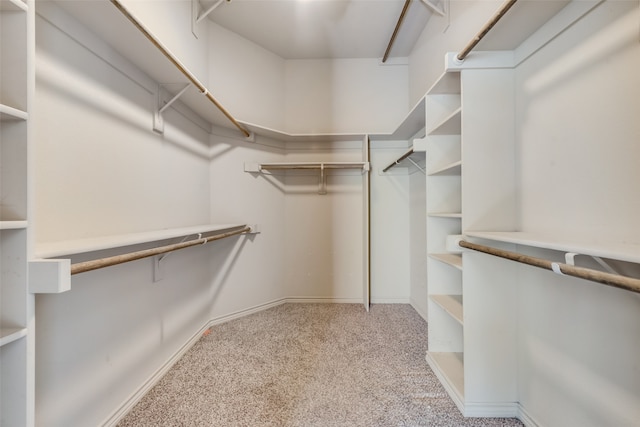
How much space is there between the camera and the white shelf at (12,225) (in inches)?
25.2

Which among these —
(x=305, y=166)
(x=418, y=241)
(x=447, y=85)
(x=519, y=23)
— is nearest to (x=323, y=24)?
(x=305, y=166)

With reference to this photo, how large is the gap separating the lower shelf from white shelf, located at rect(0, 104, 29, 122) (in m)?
2.16

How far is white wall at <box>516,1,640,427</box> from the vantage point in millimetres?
815

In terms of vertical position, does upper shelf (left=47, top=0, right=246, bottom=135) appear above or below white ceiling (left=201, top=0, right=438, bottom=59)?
below

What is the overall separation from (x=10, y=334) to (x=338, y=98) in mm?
2941

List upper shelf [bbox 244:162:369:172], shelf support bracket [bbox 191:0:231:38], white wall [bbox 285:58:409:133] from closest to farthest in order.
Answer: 1. shelf support bracket [bbox 191:0:231:38]
2. upper shelf [bbox 244:162:369:172]
3. white wall [bbox 285:58:409:133]

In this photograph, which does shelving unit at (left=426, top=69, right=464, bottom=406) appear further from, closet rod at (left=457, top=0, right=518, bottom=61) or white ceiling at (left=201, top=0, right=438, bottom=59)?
white ceiling at (left=201, top=0, right=438, bottom=59)

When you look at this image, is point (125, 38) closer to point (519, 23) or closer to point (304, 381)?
point (519, 23)

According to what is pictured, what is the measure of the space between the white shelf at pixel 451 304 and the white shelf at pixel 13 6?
7.01 feet

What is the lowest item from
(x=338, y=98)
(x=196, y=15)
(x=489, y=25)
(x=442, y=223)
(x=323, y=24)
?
(x=442, y=223)

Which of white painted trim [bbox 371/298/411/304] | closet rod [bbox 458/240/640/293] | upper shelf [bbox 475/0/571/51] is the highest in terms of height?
upper shelf [bbox 475/0/571/51]

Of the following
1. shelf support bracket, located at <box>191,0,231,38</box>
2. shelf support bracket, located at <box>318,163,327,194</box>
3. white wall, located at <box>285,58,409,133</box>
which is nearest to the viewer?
shelf support bracket, located at <box>191,0,231,38</box>

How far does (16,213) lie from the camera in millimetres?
704

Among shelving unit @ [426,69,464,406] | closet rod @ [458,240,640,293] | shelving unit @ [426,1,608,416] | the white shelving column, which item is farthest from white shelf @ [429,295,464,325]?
the white shelving column
